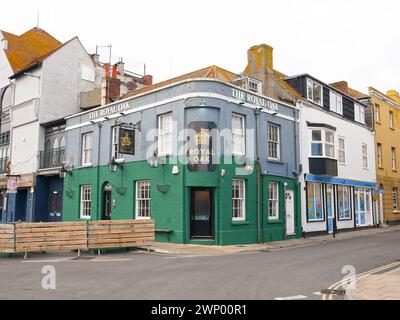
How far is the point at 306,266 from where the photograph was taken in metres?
12.1

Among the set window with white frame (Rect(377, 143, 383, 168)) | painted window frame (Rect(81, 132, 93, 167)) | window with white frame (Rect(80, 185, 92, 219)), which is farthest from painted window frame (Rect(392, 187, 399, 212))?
painted window frame (Rect(81, 132, 93, 167))

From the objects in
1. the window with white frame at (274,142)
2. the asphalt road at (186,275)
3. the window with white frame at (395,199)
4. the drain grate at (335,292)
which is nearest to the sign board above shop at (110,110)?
the window with white frame at (274,142)

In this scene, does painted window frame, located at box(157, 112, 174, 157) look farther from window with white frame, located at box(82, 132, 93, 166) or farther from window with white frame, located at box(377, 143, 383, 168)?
window with white frame, located at box(377, 143, 383, 168)

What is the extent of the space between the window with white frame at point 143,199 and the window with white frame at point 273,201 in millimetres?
6246

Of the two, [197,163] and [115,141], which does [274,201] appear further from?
[115,141]

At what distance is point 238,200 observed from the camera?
1938 centimetres

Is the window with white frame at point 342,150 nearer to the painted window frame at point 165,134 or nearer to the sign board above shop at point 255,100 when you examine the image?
the sign board above shop at point 255,100

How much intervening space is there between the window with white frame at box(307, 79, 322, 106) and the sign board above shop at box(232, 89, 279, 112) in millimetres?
4465

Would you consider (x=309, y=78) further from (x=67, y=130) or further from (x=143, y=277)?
(x=143, y=277)

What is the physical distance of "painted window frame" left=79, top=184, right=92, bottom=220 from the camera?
23719mm

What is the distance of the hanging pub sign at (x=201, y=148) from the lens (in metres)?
18.2

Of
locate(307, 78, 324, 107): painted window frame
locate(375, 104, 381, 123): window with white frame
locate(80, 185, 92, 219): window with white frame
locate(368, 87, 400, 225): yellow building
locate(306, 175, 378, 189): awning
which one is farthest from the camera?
locate(375, 104, 381, 123): window with white frame

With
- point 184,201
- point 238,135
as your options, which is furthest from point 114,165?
point 238,135

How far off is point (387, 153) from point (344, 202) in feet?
30.9
